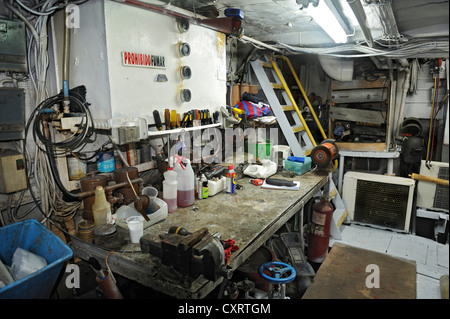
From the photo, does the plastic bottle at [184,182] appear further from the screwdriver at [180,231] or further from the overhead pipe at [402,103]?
the overhead pipe at [402,103]

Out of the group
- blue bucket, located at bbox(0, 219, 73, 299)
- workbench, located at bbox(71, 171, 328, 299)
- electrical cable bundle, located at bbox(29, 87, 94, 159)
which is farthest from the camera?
electrical cable bundle, located at bbox(29, 87, 94, 159)

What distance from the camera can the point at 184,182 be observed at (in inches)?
82.7

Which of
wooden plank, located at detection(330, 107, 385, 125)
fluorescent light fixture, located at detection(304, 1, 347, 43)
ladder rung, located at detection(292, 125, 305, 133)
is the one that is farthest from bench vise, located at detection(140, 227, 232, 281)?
wooden plank, located at detection(330, 107, 385, 125)

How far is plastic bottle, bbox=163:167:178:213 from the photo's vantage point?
1.99 meters

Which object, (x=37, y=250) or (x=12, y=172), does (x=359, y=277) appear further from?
(x=12, y=172)

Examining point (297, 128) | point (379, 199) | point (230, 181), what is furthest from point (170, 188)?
point (379, 199)

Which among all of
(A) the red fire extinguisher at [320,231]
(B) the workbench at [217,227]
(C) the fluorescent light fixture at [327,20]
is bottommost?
(A) the red fire extinguisher at [320,231]

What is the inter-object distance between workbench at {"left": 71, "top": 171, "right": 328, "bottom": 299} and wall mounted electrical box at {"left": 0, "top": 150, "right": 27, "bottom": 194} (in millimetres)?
529

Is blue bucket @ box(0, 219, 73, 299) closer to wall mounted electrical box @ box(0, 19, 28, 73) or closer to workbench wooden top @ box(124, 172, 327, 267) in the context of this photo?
workbench wooden top @ box(124, 172, 327, 267)

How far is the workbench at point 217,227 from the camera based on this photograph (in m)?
1.31

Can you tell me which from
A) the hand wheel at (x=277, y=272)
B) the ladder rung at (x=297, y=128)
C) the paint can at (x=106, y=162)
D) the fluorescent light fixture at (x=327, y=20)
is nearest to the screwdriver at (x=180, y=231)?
the hand wheel at (x=277, y=272)

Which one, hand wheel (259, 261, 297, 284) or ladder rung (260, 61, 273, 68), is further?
ladder rung (260, 61, 273, 68)

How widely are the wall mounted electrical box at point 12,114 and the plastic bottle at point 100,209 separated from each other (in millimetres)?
671
